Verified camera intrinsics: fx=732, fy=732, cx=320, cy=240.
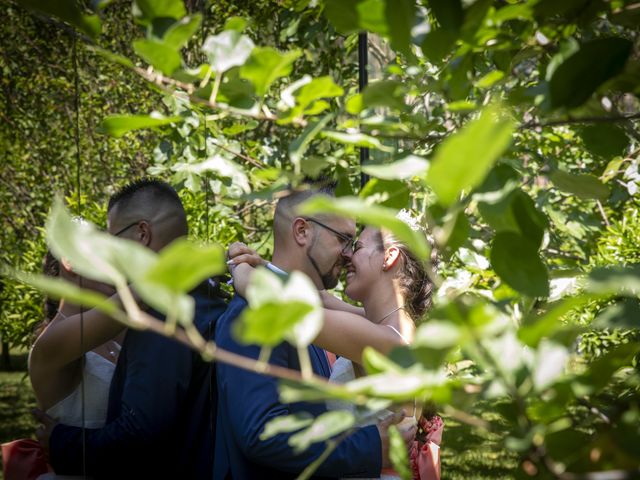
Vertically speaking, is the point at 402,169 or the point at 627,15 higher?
the point at 627,15

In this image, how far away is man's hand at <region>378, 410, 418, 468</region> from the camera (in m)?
2.25

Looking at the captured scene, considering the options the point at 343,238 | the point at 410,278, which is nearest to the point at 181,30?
the point at 343,238

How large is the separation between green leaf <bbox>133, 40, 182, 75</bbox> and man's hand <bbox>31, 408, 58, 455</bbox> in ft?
3.45

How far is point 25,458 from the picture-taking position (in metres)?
1.56

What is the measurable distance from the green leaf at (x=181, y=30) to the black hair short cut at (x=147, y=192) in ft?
3.36

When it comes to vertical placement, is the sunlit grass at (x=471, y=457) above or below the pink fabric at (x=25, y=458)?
above

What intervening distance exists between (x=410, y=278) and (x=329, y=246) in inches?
13.5

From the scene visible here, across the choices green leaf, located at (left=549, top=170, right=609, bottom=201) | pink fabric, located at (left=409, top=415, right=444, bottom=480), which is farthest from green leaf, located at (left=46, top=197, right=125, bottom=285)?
pink fabric, located at (left=409, top=415, right=444, bottom=480)

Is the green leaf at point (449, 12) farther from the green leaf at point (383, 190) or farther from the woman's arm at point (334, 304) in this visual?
the woman's arm at point (334, 304)

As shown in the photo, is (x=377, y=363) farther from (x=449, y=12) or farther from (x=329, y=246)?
(x=329, y=246)

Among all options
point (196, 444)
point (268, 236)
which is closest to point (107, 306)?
point (196, 444)

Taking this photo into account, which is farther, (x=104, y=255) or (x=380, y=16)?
(x=380, y=16)

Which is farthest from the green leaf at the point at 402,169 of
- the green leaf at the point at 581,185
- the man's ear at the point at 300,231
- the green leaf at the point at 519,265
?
the man's ear at the point at 300,231

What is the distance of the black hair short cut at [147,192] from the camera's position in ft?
5.74
